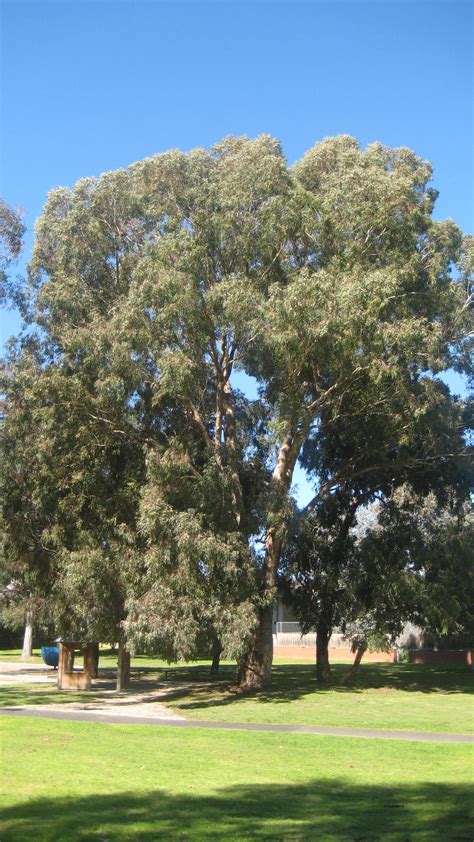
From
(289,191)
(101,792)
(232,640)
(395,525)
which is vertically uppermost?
(289,191)

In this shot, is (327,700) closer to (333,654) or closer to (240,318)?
(240,318)

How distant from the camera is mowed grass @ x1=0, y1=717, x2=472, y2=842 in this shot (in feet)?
23.2

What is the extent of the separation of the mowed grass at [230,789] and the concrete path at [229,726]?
96 cm

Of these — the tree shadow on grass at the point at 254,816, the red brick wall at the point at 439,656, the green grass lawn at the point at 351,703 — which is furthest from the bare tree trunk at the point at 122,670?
the red brick wall at the point at 439,656

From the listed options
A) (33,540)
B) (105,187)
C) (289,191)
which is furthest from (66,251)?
(33,540)

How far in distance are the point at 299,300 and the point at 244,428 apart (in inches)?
327

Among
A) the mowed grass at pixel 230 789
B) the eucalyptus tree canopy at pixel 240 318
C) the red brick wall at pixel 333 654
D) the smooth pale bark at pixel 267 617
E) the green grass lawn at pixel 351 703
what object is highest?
the eucalyptus tree canopy at pixel 240 318

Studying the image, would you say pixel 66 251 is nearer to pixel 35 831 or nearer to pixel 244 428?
pixel 244 428

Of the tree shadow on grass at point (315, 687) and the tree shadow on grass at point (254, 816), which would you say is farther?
the tree shadow on grass at point (315, 687)

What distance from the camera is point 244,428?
93.1 ft

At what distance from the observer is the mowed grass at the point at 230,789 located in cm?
707

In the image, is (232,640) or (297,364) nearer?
(232,640)

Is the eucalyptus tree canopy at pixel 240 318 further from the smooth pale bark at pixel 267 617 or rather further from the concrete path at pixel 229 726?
the concrete path at pixel 229 726

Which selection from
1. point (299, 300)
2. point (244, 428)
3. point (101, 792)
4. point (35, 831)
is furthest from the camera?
point (244, 428)
